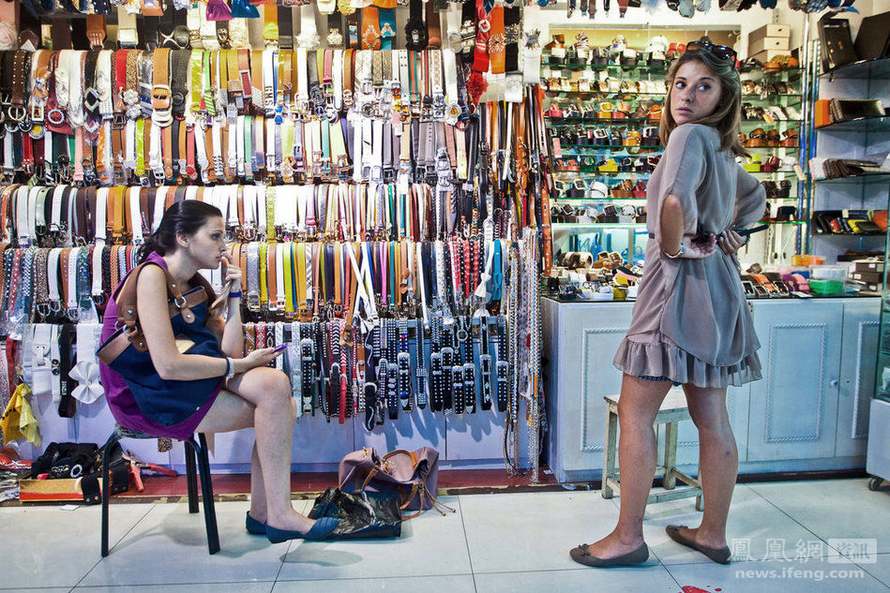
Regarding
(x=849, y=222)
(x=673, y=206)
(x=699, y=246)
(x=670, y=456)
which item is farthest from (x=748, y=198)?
(x=849, y=222)

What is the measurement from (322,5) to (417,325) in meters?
1.75

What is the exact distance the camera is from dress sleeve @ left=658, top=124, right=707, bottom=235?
1978mm

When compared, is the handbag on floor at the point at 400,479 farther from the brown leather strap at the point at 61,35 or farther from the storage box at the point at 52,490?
the brown leather strap at the point at 61,35

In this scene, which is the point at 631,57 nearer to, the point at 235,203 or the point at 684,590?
the point at 235,203

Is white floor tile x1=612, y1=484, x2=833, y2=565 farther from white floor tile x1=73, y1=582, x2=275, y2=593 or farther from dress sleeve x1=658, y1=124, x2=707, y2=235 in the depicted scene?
white floor tile x1=73, y1=582, x2=275, y2=593

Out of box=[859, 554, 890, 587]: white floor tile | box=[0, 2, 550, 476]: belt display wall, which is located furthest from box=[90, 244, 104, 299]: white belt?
box=[859, 554, 890, 587]: white floor tile

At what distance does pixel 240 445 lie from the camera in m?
3.27

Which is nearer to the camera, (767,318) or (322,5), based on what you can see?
(767,318)

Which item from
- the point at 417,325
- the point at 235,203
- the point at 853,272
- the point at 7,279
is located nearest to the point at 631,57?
the point at 853,272

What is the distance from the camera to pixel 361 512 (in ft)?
8.50

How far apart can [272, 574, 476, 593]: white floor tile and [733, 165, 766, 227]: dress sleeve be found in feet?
5.31

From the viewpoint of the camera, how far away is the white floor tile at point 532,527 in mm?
2359

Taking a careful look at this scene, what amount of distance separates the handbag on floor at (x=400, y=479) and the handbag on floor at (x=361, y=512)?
6 cm

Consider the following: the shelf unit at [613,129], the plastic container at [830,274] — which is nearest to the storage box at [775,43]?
the shelf unit at [613,129]
